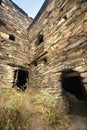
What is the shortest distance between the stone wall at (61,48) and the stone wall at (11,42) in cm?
103

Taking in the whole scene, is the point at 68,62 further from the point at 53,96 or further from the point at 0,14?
the point at 0,14

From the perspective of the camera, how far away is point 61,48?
16.3 ft

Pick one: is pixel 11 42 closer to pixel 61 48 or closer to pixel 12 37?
pixel 12 37

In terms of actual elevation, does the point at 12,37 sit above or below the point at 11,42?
above

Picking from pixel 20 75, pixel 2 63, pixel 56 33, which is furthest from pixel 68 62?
pixel 20 75

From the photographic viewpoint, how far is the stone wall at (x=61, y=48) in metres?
4.10

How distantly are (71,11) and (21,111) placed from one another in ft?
12.9

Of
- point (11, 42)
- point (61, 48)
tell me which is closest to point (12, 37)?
point (11, 42)

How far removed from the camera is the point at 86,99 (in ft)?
18.7

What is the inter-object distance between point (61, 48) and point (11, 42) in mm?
3470

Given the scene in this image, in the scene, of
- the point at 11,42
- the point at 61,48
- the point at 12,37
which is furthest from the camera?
the point at 12,37

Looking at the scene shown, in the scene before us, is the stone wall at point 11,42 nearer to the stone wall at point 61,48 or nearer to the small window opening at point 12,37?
the small window opening at point 12,37

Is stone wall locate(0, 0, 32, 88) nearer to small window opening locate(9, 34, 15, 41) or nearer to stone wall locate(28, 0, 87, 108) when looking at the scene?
small window opening locate(9, 34, 15, 41)

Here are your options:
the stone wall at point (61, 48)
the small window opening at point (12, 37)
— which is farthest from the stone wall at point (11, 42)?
the stone wall at point (61, 48)
